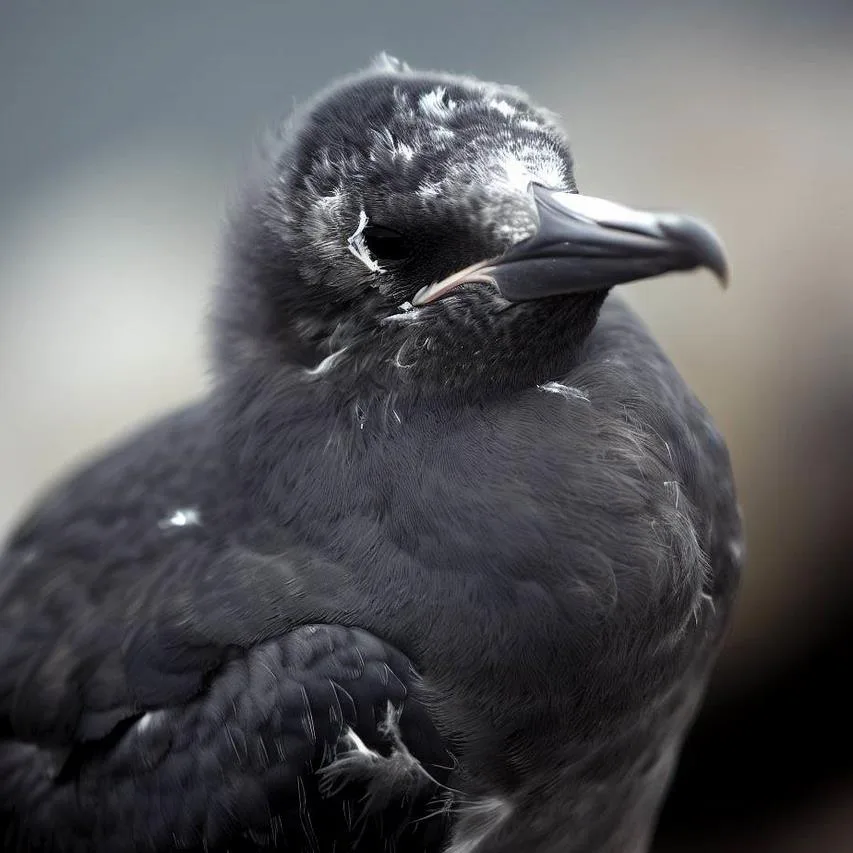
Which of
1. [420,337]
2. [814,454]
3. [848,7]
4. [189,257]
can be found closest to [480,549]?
[420,337]

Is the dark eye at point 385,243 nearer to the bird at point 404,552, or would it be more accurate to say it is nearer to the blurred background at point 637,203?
the bird at point 404,552

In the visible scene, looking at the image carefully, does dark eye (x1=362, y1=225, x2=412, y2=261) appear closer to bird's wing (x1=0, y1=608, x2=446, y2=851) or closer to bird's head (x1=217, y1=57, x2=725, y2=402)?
bird's head (x1=217, y1=57, x2=725, y2=402)

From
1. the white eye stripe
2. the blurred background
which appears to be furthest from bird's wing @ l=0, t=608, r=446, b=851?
the blurred background

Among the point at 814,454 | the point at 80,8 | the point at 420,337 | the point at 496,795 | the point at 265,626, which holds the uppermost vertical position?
the point at 80,8

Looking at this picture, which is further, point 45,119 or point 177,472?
point 45,119

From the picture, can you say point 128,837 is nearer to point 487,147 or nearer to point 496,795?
point 496,795

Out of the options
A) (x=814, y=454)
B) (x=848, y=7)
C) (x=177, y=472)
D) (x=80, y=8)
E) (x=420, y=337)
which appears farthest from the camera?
(x=80, y=8)

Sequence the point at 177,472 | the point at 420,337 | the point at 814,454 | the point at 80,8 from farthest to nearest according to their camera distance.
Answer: the point at 80,8, the point at 814,454, the point at 177,472, the point at 420,337

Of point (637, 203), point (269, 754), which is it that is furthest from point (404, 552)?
point (637, 203)
